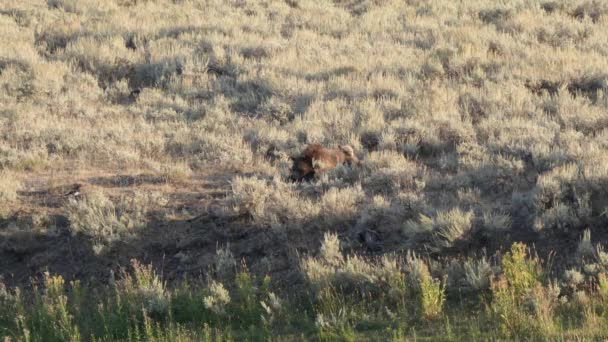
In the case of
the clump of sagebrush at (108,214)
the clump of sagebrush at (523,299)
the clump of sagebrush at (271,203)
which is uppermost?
the clump of sagebrush at (523,299)

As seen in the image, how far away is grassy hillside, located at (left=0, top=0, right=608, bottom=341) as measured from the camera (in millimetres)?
6227

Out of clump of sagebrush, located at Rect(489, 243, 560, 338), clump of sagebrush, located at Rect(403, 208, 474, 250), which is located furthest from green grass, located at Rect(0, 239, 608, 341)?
clump of sagebrush, located at Rect(403, 208, 474, 250)

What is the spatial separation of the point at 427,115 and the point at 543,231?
190 inches

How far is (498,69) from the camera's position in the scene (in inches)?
555

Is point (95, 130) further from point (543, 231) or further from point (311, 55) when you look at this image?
point (543, 231)

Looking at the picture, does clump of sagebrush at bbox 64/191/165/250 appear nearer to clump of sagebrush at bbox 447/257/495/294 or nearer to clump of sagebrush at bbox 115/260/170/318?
clump of sagebrush at bbox 115/260/170/318

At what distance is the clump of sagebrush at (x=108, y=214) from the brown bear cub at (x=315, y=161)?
184 centimetres

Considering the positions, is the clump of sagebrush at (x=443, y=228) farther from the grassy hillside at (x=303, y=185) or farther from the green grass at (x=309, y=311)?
the green grass at (x=309, y=311)

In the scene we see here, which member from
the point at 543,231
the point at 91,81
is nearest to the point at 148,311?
the point at 543,231

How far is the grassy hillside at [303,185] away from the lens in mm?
6227

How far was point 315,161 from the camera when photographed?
9.43 metres

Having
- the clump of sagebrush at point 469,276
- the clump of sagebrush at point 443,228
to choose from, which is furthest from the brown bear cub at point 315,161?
the clump of sagebrush at point 469,276

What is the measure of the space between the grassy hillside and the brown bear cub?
0.24 metres

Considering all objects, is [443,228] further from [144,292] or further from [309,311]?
[144,292]
